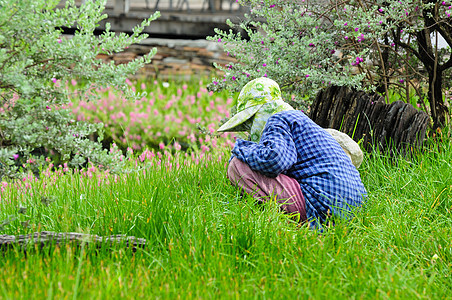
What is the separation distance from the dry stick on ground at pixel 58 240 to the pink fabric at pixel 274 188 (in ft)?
3.21

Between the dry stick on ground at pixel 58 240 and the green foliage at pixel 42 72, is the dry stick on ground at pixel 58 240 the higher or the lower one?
the lower one

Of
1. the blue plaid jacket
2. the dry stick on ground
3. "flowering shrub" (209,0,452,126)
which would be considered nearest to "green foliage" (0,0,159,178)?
the dry stick on ground

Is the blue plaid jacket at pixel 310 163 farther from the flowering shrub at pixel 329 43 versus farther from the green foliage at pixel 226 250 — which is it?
the flowering shrub at pixel 329 43

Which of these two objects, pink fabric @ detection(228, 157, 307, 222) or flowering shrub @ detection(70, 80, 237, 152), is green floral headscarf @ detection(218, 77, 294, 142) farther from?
flowering shrub @ detection(70, 80, 237, 152)

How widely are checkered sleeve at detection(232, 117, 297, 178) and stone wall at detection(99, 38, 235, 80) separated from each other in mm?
6458

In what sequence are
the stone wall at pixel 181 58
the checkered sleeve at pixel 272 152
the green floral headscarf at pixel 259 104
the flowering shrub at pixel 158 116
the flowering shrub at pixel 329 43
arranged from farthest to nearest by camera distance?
the stone wall at pixel 181 58 < the flowering shrub at pixel 158 116 < the flowering shrub at pixel 329 43 < the green floral headscarf at pixel 259 104 < the checkered sleeve at pixel 272 152

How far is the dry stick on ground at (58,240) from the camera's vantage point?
2.31 metres

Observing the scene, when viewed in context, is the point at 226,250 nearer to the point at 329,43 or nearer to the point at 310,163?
the point at 310,163

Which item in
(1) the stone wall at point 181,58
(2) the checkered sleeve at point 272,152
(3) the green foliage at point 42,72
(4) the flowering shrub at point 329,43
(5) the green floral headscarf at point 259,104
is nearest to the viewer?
(3) the green foliage at point 42,72

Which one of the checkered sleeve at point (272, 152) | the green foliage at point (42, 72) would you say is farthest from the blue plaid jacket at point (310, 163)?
the green foliage at point (42, 72)

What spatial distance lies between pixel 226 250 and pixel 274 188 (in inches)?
30.1

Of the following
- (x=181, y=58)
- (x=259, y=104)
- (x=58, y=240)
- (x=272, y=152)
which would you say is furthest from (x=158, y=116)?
(x=58, y=240)

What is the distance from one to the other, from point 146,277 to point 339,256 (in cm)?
98

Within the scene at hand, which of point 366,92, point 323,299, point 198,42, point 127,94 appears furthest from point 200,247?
point 198,42
